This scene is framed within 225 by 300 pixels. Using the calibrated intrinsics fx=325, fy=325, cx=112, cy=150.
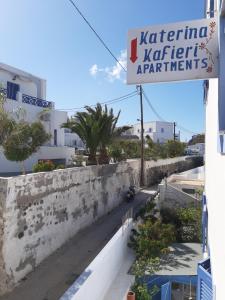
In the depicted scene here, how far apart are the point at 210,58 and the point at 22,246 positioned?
8781mm

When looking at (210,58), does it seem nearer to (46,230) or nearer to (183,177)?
(46,230)

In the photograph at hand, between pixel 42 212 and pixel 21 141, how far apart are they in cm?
626

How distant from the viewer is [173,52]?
4035 millimetres

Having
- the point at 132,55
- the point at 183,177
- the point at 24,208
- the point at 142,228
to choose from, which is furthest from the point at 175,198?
the point at 132,55

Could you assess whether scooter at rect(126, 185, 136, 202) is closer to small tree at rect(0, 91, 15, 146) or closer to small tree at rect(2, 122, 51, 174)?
small tree at rect(2, 122, 51, 174)

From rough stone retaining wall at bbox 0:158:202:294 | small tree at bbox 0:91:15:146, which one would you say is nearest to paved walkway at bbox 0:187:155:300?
rough stone retaining wall at bbox 0:158:202:294

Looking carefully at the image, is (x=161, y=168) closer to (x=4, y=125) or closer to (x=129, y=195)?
(x=129, y=195)

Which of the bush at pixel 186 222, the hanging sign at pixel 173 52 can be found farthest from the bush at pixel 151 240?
the hanging sign at pixel 173 52

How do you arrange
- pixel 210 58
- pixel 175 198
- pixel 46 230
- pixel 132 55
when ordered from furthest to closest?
1. pixel 175 198
2. pixel 46 230
3. pixel 132 55
4. pixel 210 58

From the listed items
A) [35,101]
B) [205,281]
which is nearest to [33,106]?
[35,101]

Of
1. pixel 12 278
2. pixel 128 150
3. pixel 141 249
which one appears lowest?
pixel 12 278

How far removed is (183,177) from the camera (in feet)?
67.4

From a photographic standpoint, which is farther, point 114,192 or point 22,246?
point 114,192

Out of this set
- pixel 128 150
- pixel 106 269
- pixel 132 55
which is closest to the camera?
pixel 132 55
